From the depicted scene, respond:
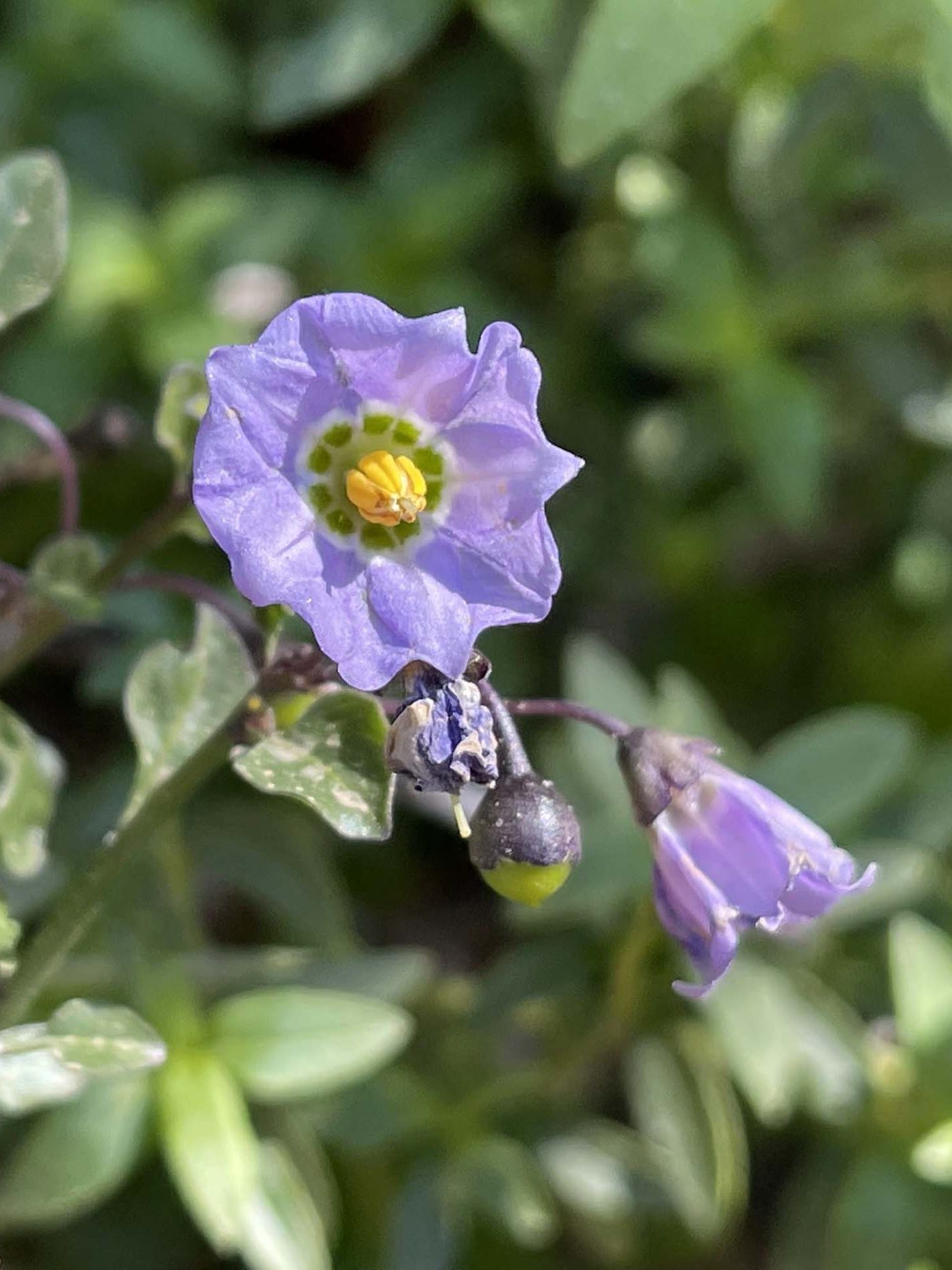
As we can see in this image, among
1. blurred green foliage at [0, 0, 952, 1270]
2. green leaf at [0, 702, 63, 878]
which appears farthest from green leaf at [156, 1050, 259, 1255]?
green leaf at [0, 702, 63, 878]

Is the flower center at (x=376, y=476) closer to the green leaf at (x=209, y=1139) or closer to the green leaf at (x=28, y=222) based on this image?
the green leaf at (x=28, y=222)

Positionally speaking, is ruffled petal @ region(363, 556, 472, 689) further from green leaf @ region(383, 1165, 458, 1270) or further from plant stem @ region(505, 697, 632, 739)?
green leaf @ region(383, 1165, 458, 1270)

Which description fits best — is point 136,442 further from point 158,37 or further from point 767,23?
point 767,23

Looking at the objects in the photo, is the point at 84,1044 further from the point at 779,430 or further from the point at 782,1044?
the point at 779,430

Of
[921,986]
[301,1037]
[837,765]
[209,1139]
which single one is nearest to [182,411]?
[301,1037]

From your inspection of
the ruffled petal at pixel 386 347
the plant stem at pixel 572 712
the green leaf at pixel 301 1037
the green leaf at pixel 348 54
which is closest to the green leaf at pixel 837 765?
the green leaf at pixel 301 1037

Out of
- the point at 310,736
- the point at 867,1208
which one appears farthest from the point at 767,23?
the point at 867,1208

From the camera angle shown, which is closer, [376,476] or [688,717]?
[376,476]
